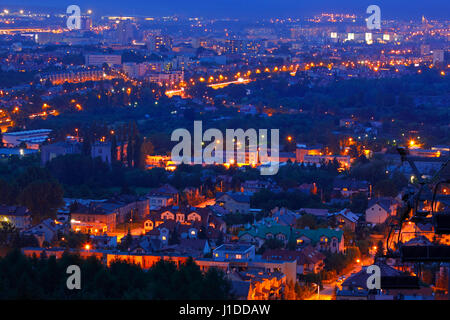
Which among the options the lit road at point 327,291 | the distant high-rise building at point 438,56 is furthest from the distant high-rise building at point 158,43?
the lit road at point 327,291

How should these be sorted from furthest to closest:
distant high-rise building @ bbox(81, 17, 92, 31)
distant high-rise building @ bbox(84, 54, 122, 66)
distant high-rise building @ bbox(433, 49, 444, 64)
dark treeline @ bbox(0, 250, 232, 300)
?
distant high-rise building @ bbox(81, 17, 92, 31) → distant high-rise building @ bbox(433, 49, 444, 64) → distant high-rise building @ bbox(84, 54, 122, 66) → dark treeline @ bbox(0, 250, 232, 300)

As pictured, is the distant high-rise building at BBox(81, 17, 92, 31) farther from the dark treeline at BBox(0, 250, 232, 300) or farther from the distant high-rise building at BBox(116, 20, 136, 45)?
the dark treeline at BBox(0, 250, 232, 300)

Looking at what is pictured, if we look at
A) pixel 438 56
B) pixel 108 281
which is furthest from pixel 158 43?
pixel 108 281

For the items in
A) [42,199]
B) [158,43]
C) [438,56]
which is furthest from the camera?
[158,43]

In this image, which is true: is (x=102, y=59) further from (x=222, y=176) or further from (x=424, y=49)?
(x=222, y=176)

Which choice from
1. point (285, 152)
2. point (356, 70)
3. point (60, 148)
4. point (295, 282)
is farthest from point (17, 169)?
point (356, 70)

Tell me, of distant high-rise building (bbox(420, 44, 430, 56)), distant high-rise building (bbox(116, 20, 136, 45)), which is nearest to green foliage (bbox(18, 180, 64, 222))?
distant high-rise building (bbox(420, 44, 430, 56))

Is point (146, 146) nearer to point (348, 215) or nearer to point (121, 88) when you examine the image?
point (348, 215)

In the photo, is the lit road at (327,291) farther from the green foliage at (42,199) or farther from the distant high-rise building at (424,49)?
the distant high-rise building at (424,49)
